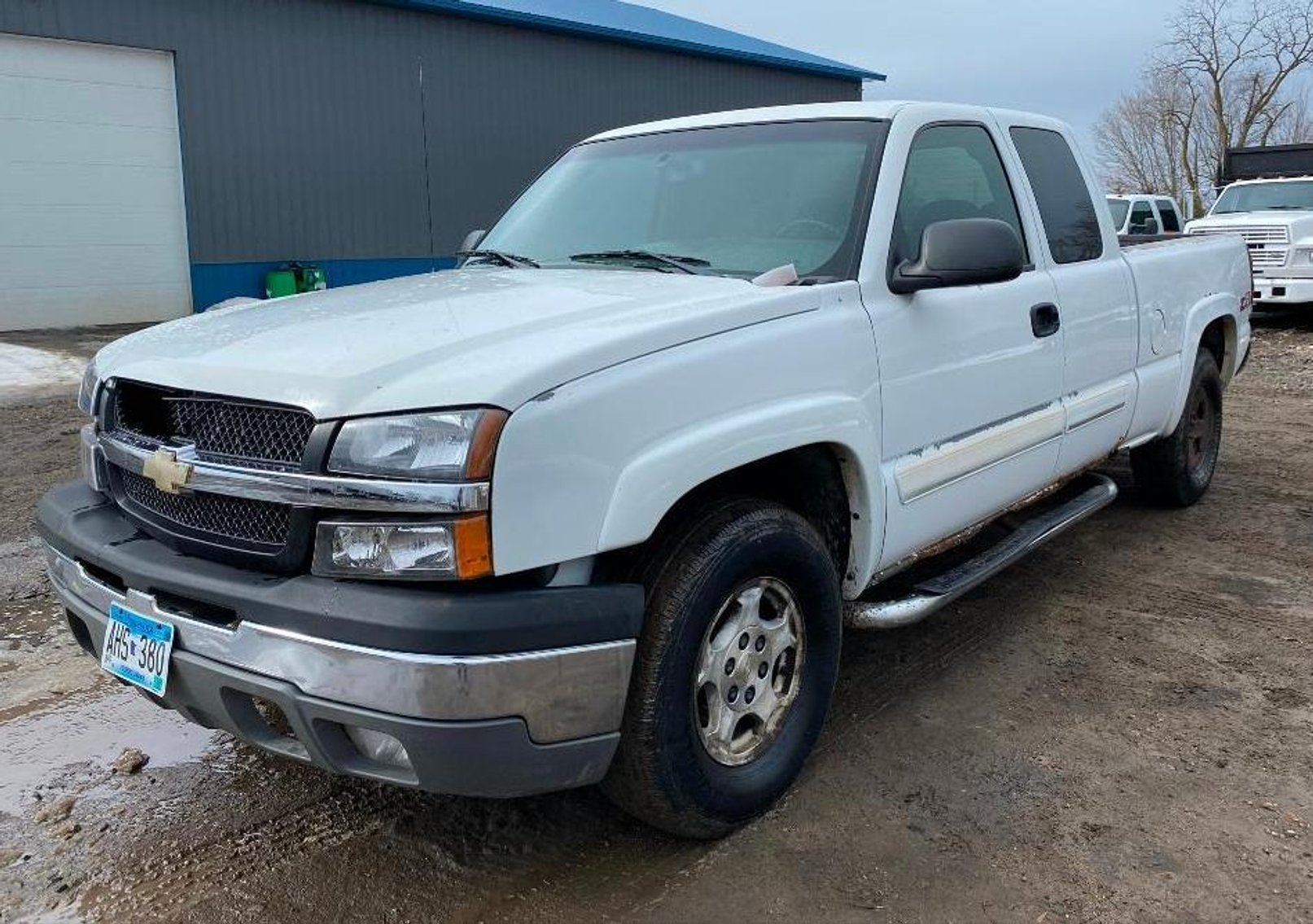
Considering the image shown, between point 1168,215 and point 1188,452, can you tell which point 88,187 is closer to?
point 1188,452

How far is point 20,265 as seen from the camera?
550 inches

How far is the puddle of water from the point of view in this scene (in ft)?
10.7

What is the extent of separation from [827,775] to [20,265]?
46.2 feet

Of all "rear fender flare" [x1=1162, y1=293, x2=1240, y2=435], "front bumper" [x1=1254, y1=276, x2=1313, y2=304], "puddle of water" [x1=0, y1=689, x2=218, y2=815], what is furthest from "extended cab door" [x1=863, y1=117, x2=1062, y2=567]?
"front bumper" [x1=1254, y1=276, x2=1313, y2=304]

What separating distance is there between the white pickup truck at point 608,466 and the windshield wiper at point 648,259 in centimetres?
1

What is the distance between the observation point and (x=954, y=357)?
352 centimetres

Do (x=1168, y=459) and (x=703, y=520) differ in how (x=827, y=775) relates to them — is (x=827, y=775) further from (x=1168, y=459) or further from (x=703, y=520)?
(x=1168, y=459)

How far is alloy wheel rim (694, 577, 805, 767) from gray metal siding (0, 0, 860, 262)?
1434 cm

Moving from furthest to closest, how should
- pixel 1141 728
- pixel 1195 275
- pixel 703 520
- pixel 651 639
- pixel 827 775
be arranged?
1. pixel 1195 275
2. pixel 1141 728
3. pixel 827 775
4. pixel 703 520
5. pixel 651 639

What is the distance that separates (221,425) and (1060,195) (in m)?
3.43

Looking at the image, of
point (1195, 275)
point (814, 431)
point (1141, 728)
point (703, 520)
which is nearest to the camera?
point (703, 520)

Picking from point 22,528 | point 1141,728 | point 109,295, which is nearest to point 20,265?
point 109,295

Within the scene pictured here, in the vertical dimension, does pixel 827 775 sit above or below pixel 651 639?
below

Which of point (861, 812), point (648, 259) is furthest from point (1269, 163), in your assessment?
point (861, 812)
